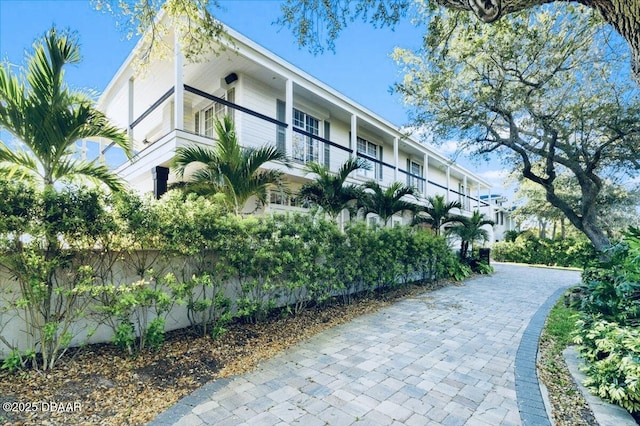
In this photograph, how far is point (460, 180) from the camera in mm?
25969

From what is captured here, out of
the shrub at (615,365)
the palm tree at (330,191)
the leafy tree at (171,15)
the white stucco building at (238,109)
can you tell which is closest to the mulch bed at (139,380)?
the shrub at (615,365)

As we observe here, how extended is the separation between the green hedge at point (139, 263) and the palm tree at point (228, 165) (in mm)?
1217

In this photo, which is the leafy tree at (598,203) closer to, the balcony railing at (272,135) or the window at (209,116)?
the balcony railing at (272,135)

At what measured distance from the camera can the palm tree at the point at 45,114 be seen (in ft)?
12.1

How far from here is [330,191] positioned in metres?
8.36

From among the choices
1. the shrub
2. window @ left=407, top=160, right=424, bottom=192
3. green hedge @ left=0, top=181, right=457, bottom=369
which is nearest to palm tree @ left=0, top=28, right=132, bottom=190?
green hedge @ left=0, top=181, right=457, bottom=369

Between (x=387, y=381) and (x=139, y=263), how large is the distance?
3.48 metres

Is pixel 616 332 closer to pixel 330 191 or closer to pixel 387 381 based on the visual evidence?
pixel 387 381

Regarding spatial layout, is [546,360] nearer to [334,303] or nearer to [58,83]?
[334,303]

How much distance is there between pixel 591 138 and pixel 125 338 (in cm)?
1277

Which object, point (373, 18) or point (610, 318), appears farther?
point (373, 18)

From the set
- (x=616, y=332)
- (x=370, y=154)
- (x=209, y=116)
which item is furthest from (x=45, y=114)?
(x=370, y=154)

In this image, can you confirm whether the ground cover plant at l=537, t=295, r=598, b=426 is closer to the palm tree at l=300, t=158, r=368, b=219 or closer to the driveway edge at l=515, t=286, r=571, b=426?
the driveway edge at l=515, t=286, r=571, b=426

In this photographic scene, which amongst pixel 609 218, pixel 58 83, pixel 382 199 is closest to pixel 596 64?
pixel 382 199
